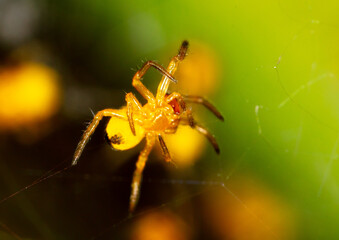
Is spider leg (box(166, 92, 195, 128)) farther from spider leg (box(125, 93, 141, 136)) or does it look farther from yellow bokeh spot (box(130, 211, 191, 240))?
yellow bokeh spot (box(130, 211, 191, 240))

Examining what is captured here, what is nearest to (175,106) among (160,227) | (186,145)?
(186,145)

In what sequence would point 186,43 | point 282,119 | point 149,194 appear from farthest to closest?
point 149,194
point 282,119
point 186,43

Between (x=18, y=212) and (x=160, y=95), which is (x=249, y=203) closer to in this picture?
(x=160, y=95)

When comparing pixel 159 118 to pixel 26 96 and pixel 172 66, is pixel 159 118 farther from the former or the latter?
pixel 26 96

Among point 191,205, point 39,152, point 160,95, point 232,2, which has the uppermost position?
point 232,2

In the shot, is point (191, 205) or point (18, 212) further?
point (191, 205)

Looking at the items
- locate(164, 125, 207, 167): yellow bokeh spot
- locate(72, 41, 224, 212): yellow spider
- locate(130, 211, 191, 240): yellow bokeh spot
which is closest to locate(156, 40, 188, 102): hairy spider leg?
locate(72, 41, 224, 212): yellow spider

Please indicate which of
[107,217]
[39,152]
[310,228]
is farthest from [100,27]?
[310,228]
